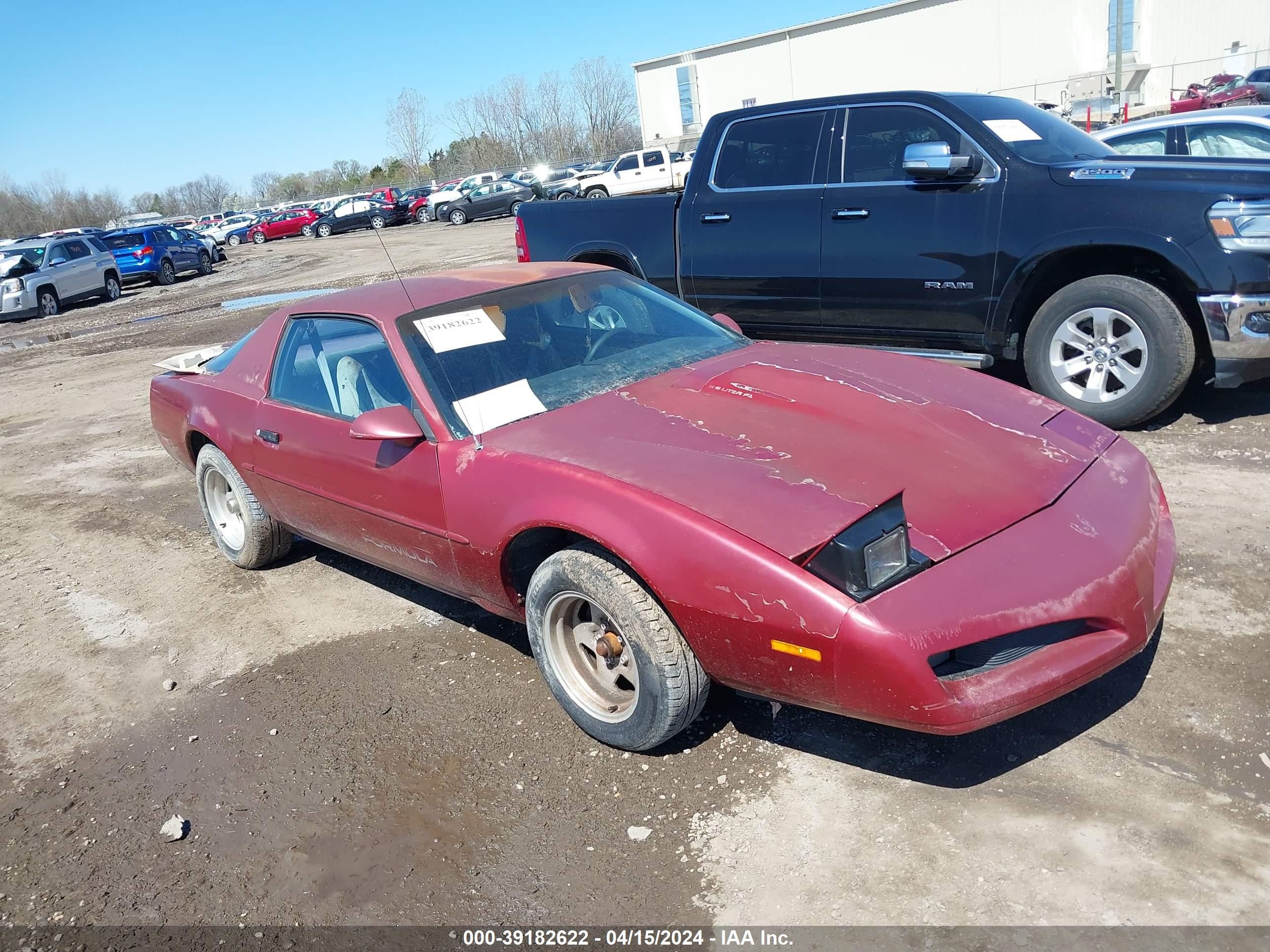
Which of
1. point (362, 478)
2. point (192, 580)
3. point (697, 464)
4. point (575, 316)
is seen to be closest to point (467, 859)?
point (697, 464)

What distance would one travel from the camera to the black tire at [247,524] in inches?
184

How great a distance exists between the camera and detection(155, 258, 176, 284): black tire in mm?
27188

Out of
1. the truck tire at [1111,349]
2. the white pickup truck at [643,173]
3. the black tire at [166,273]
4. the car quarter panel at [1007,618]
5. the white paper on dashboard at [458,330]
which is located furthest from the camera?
the white pickup truck at [643,173]

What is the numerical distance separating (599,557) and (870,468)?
854mm

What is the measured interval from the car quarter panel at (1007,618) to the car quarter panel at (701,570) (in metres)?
0.11

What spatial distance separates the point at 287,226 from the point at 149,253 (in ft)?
66.0

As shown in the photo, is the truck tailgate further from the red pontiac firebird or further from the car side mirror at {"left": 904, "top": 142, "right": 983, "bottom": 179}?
the red pontiac firebird

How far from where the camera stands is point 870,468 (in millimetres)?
2836

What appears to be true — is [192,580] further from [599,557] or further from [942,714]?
[942,714]

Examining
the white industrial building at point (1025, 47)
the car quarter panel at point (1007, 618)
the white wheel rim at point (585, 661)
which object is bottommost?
the white wheel rim at point (585, 661)

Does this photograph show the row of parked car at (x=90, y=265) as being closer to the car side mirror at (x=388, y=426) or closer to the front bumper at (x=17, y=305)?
the front bumper at (x=17, y=305)

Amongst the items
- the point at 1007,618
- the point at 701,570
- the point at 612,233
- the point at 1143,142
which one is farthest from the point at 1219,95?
the point at 701,570

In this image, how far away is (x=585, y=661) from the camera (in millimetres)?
3160

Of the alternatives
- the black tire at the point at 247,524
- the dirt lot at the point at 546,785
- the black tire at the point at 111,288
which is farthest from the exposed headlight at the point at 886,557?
the black tire at the point at 111,288
